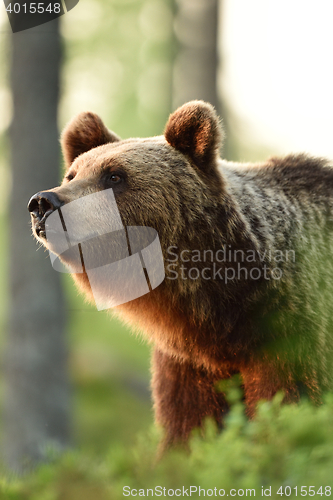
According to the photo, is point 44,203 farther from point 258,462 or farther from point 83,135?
point 258,462

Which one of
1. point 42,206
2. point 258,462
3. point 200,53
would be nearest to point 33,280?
point 42,206

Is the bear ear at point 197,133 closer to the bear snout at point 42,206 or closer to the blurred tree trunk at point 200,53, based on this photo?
the bear snout at point 42,206

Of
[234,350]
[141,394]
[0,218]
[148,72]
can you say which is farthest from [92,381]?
[234,350]

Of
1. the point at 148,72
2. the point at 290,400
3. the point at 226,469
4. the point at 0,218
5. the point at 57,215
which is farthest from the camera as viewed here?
the point at 0,218

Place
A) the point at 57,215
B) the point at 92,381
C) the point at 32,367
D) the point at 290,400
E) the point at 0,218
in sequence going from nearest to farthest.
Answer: the point at 57,215 → the point at 290,400 → the point at 32,367 → the point at 92,381 → the point at 0,218

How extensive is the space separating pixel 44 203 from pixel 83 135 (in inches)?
40.8

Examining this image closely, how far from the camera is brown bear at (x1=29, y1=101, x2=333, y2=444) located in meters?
3.00

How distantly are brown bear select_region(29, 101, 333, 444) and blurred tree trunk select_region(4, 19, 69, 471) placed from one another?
12.0ft

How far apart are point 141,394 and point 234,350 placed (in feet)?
27.2

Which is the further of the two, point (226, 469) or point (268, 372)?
point (268, 372)

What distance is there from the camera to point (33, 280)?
6.69 meters

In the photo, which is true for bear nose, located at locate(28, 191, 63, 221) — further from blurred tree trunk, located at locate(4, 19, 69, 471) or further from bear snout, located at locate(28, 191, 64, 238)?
blurred tree trunk, located at locate(4, 19, 69, 471)

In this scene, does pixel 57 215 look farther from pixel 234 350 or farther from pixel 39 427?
pixel 39 427

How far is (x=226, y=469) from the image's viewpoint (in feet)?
5.06
